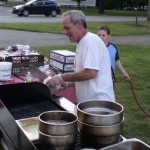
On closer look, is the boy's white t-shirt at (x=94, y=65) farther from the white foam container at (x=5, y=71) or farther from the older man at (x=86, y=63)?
the white foam container at (x=5, y=71)

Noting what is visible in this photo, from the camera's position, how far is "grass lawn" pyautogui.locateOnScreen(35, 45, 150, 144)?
508 cm

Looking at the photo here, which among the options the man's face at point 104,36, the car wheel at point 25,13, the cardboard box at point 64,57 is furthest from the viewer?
the car wheel at point 25,13

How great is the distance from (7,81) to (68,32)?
3.91 ft

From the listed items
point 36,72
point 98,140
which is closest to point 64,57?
point 36,72

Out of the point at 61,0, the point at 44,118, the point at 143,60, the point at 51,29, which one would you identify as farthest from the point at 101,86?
the point at 61,0

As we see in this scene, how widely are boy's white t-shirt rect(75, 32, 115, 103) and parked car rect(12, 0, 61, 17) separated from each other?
23.9 metres

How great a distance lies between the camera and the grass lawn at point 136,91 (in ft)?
16.7

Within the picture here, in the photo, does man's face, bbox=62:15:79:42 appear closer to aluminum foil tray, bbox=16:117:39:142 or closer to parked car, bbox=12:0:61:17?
aluminum foil tray, bbox=16:117:39:142

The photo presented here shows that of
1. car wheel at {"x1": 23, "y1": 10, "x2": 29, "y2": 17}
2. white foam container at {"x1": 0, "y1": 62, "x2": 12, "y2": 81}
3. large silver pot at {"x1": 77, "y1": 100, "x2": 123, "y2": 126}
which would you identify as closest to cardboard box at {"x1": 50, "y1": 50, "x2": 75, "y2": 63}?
white foam container at {"x1": 0, "y1": 62, "x2": 12, "y2": 81}

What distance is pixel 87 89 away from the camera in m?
3.03

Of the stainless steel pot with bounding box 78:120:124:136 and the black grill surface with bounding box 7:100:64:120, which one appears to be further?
the black grill surface with bounding box 7:100:64:120

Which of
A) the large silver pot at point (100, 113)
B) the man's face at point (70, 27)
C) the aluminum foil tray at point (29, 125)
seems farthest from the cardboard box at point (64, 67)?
the large silver pot at point (100, 113)

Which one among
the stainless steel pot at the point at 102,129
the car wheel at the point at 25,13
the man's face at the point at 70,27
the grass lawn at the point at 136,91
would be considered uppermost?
the man's face at the point at 70,27

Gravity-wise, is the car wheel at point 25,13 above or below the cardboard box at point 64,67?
below
